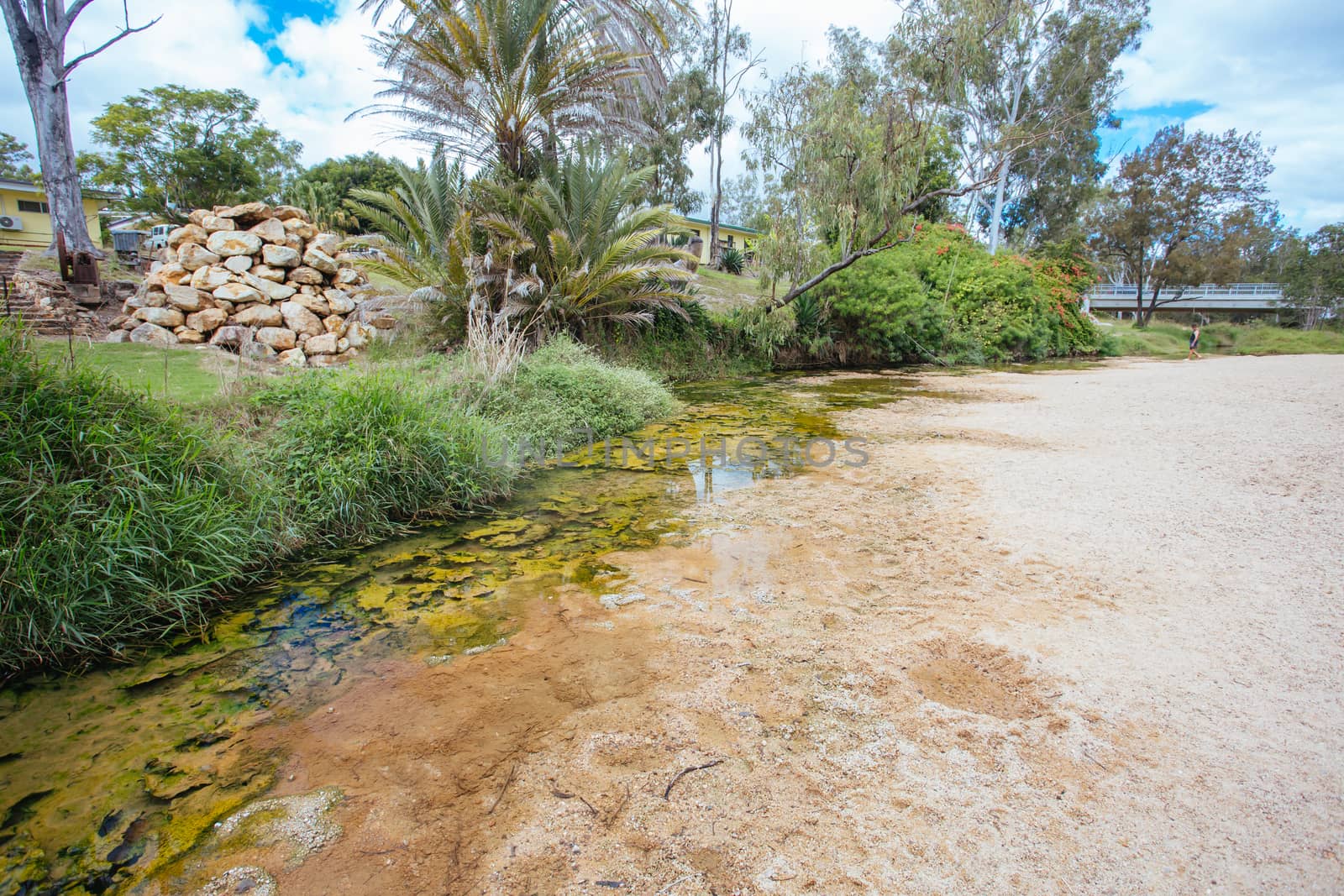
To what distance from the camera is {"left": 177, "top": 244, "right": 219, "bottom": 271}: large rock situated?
9.20 m

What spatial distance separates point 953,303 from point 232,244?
17.8m

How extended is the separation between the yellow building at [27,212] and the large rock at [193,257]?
66.1ft

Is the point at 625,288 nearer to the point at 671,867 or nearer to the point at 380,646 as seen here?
the point at 380,646

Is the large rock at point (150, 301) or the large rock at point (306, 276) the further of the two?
the large rock at point (306, 276)

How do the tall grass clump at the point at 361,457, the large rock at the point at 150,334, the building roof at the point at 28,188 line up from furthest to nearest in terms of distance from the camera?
1. the building roof at the point at 28,188
2. the large rock at the point at 150,334
3. the tall grass clump at the point at 361,457

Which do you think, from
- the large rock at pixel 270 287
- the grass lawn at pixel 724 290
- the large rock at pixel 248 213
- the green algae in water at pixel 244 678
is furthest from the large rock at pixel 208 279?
the grass lawn at pixel 724 290

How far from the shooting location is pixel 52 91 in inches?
438

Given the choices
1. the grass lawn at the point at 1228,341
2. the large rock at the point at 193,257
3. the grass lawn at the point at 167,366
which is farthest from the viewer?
the grass lawn at the point at 1228,341

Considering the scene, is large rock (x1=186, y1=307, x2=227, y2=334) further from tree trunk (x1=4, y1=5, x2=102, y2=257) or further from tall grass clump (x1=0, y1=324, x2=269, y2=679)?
tall grass clump (x1=0, y1=324, x2=269, y2=679)

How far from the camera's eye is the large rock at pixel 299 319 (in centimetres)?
936

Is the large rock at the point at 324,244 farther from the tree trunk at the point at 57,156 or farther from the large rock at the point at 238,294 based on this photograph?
the tree trunk at the point at 57,156

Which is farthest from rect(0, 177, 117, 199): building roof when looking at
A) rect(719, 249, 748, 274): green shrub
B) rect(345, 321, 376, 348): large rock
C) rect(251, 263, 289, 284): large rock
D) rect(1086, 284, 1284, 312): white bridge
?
rect(1086, 284, 1284, 312): white bridge

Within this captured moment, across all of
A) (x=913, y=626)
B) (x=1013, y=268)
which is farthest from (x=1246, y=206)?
(x=913, y=626)

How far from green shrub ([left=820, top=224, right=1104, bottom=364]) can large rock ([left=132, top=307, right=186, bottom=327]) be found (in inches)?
506
